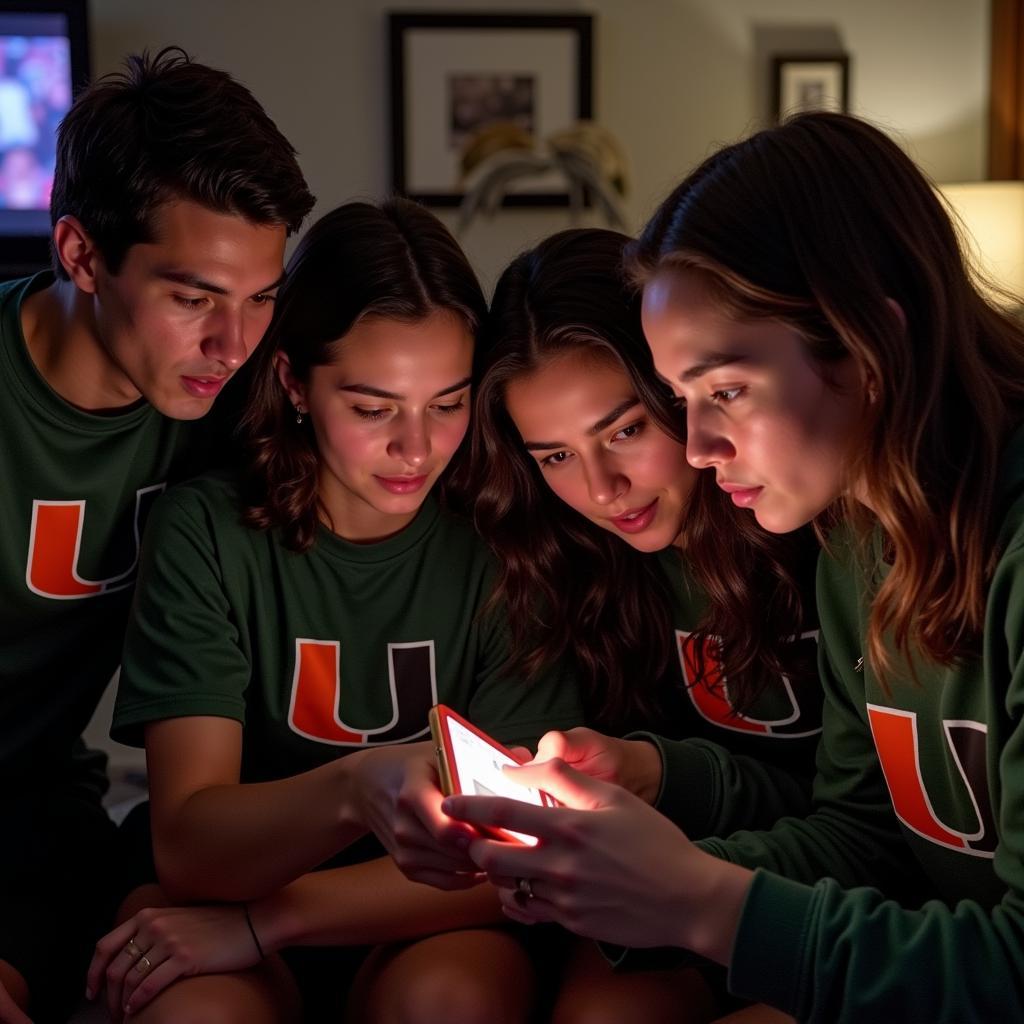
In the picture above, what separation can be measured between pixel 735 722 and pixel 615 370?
1.52 feet

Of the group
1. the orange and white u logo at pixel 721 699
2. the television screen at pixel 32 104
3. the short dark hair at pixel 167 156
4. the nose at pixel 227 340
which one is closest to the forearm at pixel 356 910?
the orange and white u logo at pixel 721 699

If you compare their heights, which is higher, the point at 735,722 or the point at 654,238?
the point at 654,238

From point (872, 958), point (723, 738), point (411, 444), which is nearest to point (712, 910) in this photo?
point (872, 958)

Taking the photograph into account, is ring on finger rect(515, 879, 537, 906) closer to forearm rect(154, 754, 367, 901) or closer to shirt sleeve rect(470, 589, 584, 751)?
forearm rect(154, 754, 367, 901)

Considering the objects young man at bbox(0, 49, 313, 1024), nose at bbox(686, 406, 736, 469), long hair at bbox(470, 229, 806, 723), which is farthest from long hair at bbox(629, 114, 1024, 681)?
young man at bbox(0, 49, 313, 1024)

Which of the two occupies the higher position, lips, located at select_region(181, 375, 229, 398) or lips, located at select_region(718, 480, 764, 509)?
lips, located at select_region(181, 375, 229, 398)

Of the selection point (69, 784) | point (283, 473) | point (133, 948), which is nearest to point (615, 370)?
point (283, 473)

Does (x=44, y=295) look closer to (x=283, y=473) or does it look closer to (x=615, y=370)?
(x=283, y=473)

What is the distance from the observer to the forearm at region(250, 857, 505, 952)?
139 centimetres

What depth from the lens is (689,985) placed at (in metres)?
1.36

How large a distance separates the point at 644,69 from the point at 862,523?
289 centimetres

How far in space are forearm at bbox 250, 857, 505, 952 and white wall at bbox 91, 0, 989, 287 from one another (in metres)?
2.56

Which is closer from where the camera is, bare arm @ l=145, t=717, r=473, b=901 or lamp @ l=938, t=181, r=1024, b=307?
bare arm @ l=145, t=717, r=473, b=901

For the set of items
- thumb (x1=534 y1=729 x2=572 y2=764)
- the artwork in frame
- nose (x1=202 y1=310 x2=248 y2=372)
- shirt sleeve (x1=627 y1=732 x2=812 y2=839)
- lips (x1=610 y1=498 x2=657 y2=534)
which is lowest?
shirt sleeve (x1=627 y1=732 x2=812 y2=839)
